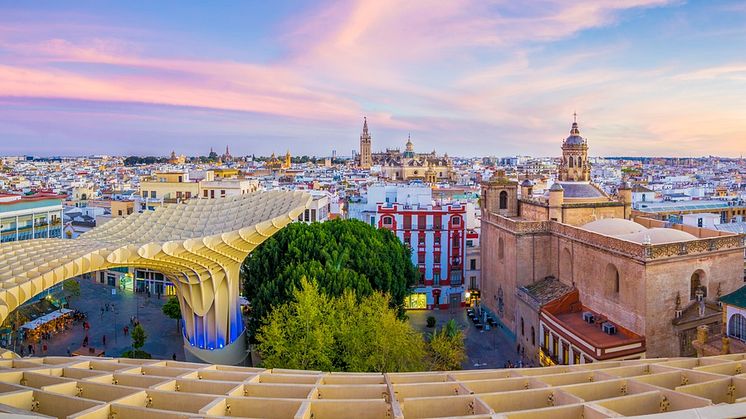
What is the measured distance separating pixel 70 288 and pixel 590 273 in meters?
40.1

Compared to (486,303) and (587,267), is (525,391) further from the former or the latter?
A: (486,303)

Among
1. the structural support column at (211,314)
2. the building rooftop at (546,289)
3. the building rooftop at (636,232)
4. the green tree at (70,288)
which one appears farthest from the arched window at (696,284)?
the green tree at (70,288)

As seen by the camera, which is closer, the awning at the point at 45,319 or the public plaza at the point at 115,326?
the public plaza at the point at 115,326

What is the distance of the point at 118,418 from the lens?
9.50 metres

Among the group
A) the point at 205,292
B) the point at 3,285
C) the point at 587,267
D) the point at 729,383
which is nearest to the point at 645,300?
the point at 587,267

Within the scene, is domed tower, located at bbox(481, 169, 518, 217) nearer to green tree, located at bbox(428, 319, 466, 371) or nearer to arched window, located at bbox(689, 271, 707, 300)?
arched window, located at bbox(689, 271, 707, 300)

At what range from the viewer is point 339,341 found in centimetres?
2392

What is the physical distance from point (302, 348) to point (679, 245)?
18530 mm

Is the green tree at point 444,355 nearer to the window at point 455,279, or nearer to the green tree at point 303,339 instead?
the green tree at point 303,339

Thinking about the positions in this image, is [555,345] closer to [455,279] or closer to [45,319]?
[455,279]

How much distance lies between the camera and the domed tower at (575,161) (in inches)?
1702

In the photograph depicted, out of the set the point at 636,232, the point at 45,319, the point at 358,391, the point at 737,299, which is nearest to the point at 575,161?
the point at 636,232

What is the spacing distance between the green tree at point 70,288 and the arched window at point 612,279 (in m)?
40.6

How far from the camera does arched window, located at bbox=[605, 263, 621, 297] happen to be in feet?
95.1
